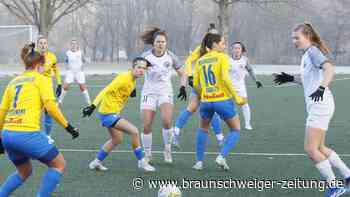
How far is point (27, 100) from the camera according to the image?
5352 mm

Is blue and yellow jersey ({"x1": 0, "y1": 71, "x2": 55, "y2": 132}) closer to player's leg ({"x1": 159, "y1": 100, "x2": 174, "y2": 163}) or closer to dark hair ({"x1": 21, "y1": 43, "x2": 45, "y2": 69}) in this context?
dark hair ({"x1": 21, "y1": 43, "x2": 45, "y2": 69})

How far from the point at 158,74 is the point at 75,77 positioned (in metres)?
9.41

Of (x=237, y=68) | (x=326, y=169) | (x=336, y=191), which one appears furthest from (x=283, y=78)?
(x=237, y=68)

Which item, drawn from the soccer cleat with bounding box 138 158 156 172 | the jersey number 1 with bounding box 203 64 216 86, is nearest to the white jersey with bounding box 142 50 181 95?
the jersey number 1 with bounding box 203 64 216 86

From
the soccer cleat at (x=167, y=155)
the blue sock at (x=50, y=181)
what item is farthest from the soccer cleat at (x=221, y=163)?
the blue sock at (x=50, y=181)

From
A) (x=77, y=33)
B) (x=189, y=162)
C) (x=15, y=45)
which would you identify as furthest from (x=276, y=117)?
(x=77, y=33)

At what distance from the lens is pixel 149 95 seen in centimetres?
835

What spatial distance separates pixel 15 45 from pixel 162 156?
26529 mm

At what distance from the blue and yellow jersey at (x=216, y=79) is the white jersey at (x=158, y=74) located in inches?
35.7

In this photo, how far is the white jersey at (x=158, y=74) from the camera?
8320 mm

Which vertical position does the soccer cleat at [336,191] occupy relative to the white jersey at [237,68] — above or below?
below

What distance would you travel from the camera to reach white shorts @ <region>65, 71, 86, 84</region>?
17.0 m

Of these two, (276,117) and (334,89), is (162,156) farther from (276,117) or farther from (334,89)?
(334,89)

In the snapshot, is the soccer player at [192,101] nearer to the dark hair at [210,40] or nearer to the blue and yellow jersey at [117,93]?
the dark hair at [210,40]
